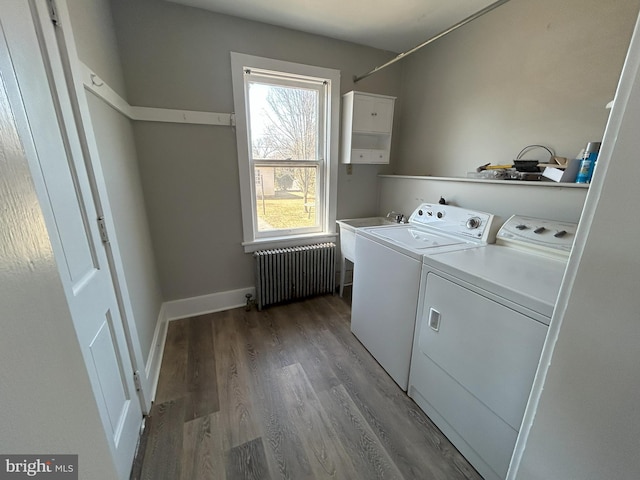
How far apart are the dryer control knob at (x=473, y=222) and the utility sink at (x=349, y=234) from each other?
1056 millimetres

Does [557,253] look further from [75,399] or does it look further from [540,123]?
[75,399]

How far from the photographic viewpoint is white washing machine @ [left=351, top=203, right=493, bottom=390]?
1514mm

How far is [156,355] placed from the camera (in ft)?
5.83

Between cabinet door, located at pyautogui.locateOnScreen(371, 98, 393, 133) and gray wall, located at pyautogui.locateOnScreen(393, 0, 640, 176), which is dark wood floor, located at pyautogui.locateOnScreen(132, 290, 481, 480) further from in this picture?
cabinet door, located at pyautogui.locateOnScreen(371, 98, 393, 133)

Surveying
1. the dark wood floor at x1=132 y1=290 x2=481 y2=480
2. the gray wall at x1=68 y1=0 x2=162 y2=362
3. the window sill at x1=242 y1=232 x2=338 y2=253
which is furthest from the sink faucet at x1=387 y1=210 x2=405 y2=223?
the gray wall at x1=68 y1=0 x2=162 y2=362

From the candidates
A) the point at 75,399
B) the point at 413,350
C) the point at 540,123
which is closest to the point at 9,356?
the point at 75,399

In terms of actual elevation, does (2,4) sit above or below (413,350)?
above

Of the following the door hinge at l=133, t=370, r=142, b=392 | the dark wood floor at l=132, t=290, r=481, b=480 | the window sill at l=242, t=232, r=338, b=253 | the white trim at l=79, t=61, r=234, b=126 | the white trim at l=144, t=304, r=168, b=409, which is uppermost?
the white trim at l=79, t=61, r=234, b=126

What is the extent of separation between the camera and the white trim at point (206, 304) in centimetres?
233

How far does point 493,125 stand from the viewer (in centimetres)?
199

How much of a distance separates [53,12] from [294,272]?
215 cm

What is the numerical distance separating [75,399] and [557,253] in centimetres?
197

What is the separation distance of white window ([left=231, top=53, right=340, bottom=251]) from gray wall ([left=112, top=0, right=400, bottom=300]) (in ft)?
0.32
